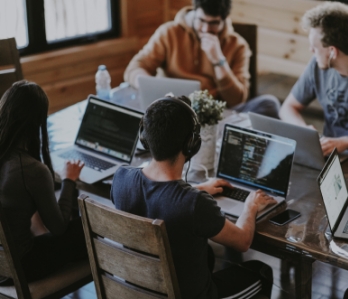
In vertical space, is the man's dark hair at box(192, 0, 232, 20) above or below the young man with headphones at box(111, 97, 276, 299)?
above

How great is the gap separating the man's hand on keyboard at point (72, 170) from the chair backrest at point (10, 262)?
47 centimetres

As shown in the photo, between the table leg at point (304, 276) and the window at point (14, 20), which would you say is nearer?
the table leg at point (304, 276)

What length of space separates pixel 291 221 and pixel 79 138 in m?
1.12

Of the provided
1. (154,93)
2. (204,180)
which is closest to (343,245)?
(204,180)

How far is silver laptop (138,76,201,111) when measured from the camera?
111 inches

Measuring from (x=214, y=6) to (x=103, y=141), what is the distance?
1196 millimetres

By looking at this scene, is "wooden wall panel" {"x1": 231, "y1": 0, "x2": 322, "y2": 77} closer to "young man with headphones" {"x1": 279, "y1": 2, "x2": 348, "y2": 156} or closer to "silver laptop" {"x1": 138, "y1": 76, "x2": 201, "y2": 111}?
"young man with headphones" {"x1": 279, "y1": 2, "x2": 348, "y2": 156}

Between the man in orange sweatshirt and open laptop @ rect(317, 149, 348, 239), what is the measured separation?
1329 mm

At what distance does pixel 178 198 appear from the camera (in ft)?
5.78

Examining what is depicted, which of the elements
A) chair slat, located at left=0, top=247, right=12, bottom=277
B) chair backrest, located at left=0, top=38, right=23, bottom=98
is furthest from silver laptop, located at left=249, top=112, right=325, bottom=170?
chair backrest, located at left=0, top=38, right=23, bottom=98

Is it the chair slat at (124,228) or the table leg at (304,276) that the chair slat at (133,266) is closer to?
the chair slat at (124,228)

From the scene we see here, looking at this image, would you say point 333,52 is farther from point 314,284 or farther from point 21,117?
point 21,117

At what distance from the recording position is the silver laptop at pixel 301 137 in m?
2.43

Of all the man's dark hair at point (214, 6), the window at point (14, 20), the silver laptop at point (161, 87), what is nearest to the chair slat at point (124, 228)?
the silver laptop at point (161, 87)
